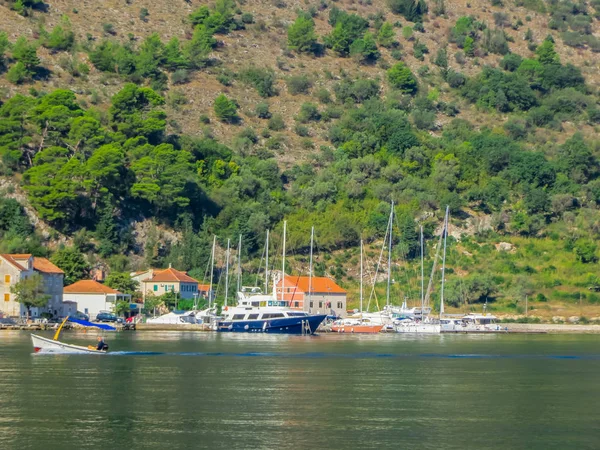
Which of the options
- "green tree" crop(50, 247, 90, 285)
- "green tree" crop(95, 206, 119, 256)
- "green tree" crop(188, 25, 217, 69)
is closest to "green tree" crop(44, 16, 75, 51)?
"green tree" crop(188, 25, 217, 69)

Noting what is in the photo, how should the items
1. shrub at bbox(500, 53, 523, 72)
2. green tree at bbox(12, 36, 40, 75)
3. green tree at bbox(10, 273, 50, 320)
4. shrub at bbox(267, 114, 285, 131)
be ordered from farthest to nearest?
shrub at bbox(500, 53, 523, 72) → shrub at bbox(267, 114, 285, 131) → green tree at bbox(12, 36, 40, 75) → green tree at bbox(10, 273, 50, 320)

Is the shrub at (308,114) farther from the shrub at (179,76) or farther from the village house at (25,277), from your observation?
the village house at (25,277)

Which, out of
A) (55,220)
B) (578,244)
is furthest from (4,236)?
(578,244)

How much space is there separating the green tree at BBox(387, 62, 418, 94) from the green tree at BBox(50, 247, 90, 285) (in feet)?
235

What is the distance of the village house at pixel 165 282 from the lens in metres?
109

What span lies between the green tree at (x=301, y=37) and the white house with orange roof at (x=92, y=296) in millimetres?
75982

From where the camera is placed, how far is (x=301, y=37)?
172m

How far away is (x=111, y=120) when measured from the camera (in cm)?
12988

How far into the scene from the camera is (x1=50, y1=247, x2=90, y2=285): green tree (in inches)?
4277

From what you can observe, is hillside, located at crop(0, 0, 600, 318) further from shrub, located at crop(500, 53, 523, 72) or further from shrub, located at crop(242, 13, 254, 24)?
shrub, located at crop(500, 53, 523, 72)

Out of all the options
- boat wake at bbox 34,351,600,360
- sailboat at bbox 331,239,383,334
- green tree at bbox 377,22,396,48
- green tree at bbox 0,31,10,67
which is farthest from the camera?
green tree at bbox 377,22,396,48

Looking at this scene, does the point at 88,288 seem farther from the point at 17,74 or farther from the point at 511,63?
the point at 511,63

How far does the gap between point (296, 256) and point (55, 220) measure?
25.7 meters

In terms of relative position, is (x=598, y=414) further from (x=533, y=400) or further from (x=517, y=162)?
(x=517, y=162)
